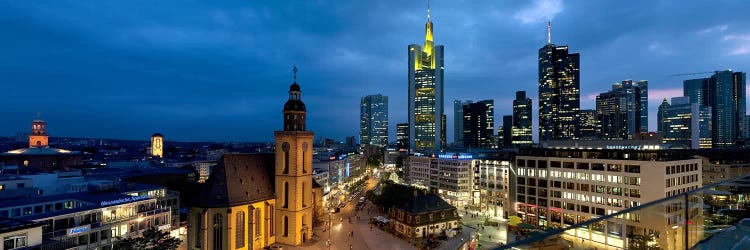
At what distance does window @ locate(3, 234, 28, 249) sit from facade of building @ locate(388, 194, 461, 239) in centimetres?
3828

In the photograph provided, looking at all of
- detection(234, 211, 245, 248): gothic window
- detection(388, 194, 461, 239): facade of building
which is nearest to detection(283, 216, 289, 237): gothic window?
detection(234, 211, 245, 248): gothic window

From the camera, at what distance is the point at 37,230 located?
2408 cm

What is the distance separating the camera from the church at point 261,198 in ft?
125

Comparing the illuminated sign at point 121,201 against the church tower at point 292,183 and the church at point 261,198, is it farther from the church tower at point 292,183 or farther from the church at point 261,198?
the church tower at point 292,183

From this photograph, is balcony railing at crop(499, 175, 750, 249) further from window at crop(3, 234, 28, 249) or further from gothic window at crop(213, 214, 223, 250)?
gothic window at crop(213, 214, 223, 250)

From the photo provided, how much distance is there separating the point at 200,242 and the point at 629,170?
2164 inches

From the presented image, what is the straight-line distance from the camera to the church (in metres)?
38.1

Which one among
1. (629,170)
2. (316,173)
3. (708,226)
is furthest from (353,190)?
(708,226)

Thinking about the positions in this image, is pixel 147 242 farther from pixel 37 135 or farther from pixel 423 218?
pixel 37 135

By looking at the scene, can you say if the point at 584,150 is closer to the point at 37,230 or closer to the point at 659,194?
the point at 659,194

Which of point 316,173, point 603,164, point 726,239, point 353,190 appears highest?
point 726,239

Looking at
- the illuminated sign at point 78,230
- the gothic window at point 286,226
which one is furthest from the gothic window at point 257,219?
the illuminated sign at point 78,230

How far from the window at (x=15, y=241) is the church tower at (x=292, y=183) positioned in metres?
23.6

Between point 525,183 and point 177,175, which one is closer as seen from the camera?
point 525,183
